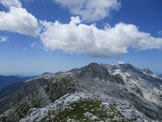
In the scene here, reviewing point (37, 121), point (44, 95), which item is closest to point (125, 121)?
point (37, 121)

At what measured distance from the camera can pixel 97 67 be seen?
500 feet

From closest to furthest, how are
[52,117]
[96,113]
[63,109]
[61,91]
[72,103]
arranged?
[96,113] → [52,117] → [63,109] → [72,103] → [61,91]

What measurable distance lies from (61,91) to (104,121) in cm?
3953

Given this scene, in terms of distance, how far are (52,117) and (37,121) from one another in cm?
389

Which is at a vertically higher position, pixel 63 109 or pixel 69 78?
pixel 69 78

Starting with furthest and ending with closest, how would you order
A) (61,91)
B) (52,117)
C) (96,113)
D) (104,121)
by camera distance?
(61,91) → (52,117) → (96,113) → (104,121)

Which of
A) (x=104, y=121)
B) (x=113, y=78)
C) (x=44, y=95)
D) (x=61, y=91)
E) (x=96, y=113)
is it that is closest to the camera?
(x=104, y=121)

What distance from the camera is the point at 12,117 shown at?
58219 millimetres

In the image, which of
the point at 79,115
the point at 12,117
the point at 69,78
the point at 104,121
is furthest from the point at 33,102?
the point at 104,121

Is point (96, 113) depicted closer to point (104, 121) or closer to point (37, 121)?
point (104, 121)

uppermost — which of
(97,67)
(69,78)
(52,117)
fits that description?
(97,67)

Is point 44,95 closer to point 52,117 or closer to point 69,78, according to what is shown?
point 69,78

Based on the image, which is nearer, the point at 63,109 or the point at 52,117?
the point at 52,117

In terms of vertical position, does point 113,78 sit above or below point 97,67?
below
